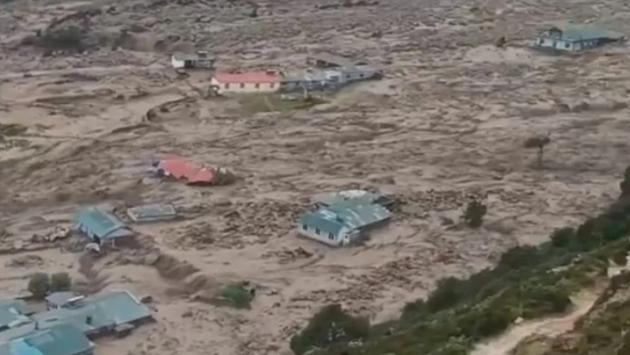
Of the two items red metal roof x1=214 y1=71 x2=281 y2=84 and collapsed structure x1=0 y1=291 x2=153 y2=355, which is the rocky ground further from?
red metal roof x1=214 y1=71 x2=281 y2=84

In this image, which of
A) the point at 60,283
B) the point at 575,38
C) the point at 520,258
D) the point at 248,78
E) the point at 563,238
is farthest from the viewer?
the point at 575,38

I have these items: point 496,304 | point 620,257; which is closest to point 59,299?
point 496,304

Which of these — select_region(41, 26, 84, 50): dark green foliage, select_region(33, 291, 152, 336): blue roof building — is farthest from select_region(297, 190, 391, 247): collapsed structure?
select_region(41, 26, 84, 50): dark green foliage

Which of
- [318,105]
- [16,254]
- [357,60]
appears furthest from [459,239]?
[357,60]

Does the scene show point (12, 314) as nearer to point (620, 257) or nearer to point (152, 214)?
point (152, 214)

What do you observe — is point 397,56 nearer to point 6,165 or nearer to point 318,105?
point 318,105

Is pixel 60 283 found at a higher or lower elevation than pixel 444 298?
lower

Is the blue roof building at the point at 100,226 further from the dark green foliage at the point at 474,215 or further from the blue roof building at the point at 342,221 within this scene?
the dark green foliage at the point at 474,215
